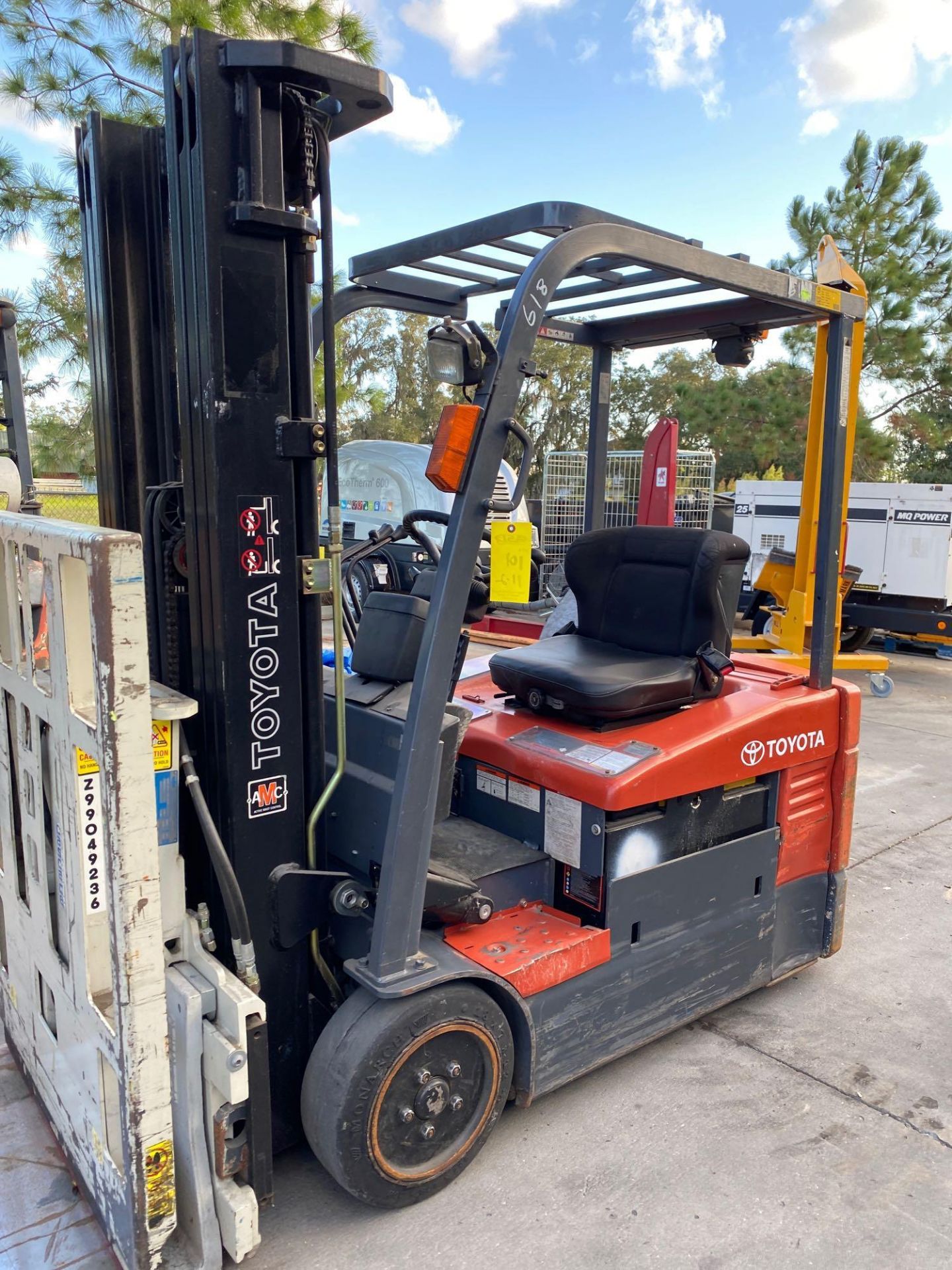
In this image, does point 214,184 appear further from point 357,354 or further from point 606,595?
point 357,354

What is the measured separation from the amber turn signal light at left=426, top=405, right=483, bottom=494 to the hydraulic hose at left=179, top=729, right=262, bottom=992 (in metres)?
0.84

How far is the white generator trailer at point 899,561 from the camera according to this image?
987cm

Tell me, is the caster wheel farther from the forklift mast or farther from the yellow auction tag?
the forklift mast

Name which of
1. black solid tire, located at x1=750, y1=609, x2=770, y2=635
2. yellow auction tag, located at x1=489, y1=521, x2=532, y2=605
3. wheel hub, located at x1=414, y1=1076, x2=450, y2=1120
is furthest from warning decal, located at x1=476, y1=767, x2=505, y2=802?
black solid tire, located at x1=750, y1=609, x2=770, y2=635

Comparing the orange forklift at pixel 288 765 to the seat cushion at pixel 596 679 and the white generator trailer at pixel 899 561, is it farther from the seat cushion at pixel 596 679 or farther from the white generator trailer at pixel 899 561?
the white generator trailer at pixel 899 561

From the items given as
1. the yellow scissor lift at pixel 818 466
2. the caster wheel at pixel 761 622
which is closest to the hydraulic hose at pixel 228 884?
the yellow scissor lift at pixel 818 466

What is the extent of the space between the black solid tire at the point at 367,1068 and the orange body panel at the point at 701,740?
0.69 meters

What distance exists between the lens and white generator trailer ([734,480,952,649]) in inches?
388

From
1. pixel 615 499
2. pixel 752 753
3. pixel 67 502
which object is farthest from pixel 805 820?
pixel 615 499

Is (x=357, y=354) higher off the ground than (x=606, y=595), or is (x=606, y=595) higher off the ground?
(x=357, y=354)

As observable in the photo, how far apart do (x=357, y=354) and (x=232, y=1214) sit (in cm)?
2492

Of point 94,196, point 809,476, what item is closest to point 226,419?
point 94,196

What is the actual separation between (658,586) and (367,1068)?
188cm

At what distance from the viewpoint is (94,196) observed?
7.79 feet
